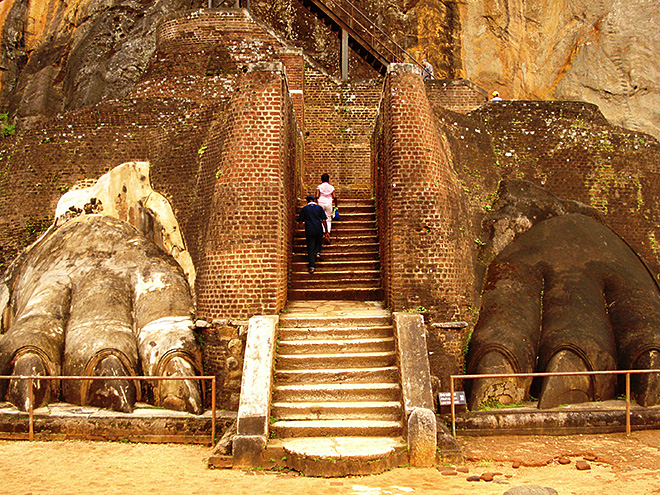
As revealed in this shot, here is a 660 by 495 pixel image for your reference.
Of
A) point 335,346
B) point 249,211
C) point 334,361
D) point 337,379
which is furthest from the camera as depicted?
point 249,211

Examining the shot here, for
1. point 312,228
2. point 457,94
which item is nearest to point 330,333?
point 312,228

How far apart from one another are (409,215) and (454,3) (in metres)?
15.7

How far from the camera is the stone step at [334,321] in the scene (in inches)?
345

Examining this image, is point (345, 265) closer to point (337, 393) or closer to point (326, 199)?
point (326, 199)

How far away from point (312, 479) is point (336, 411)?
50.5 inches

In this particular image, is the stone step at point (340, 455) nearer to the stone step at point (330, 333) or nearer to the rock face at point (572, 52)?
the stone step at point (330, 333)

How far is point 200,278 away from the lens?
925 cm

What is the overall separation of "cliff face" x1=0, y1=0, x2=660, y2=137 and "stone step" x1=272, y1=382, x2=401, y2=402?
13757 mm

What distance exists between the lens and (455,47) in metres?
21.7

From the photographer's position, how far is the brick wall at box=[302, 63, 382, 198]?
17.3 meters

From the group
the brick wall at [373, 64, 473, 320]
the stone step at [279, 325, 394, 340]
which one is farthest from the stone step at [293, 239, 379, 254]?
the stone step at [279, 325, 394, 340]

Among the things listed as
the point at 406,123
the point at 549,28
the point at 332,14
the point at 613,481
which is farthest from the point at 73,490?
the point at 549,28

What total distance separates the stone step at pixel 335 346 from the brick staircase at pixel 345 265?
196cm

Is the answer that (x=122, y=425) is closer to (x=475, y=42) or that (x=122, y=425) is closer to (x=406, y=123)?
(x=406, y=123)
